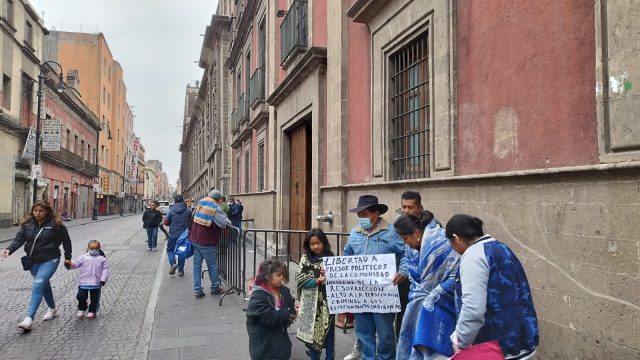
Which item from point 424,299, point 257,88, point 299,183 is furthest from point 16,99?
point 424,299

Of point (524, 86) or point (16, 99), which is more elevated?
point (16, 99)

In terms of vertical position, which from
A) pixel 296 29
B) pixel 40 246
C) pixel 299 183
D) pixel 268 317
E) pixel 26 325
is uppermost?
pixel 296 29

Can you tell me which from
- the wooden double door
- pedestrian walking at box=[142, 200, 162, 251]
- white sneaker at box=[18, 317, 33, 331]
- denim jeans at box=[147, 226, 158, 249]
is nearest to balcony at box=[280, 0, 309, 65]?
the wooden double door

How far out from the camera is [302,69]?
10.4 metres

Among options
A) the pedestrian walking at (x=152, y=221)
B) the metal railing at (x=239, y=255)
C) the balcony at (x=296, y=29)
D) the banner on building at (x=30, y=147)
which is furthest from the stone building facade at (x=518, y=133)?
the banner on building at (x=30, y=147)

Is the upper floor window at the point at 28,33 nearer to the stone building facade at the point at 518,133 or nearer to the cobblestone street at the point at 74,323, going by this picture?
the cobblestone street at the point at 74,323

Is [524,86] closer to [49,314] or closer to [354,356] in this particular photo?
[354,356]

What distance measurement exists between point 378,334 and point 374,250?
78 cm

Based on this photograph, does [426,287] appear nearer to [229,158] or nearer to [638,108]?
[638,108]

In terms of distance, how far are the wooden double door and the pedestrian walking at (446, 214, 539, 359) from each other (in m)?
8.70

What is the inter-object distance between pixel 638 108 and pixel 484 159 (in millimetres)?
1769

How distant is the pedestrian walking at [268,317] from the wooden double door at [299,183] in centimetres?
749

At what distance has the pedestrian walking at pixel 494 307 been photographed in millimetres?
2488

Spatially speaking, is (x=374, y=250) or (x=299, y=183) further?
(x=299, y=183)
